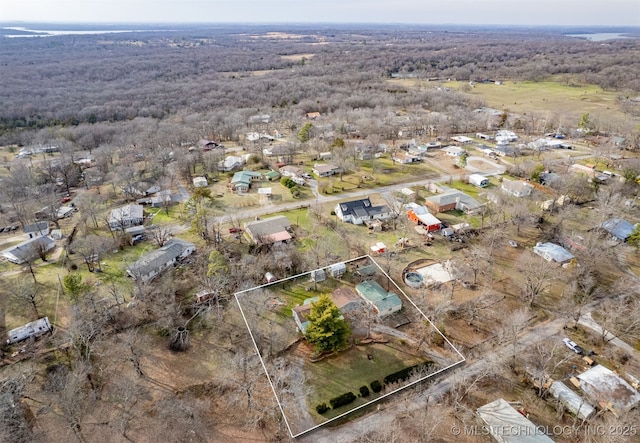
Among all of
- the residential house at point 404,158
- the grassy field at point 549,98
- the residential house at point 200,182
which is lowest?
the residential house at point 200,182

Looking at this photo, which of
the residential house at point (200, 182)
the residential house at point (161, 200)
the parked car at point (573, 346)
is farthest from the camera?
the residential house at point (200, 182)

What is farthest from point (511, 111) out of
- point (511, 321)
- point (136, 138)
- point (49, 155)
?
point (49, 155)

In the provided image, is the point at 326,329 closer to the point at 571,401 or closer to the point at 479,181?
the point at 571,401

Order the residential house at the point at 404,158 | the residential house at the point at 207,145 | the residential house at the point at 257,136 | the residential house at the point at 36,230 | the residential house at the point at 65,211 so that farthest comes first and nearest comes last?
the residential house at the point at 257,136
the residential house at the point at 207,145
the residential house at the point at 404,158
the residential house at the point at 65,211
the residential house at the point at 36,230

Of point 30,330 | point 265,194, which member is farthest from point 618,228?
point 30,330

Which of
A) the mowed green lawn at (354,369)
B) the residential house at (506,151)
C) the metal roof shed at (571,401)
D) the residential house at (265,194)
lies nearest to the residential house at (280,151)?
the residential house at (265,194)

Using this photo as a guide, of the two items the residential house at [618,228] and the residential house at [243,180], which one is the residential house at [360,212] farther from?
the residential house at [618,228]

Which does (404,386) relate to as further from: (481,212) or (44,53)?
(44,53)
